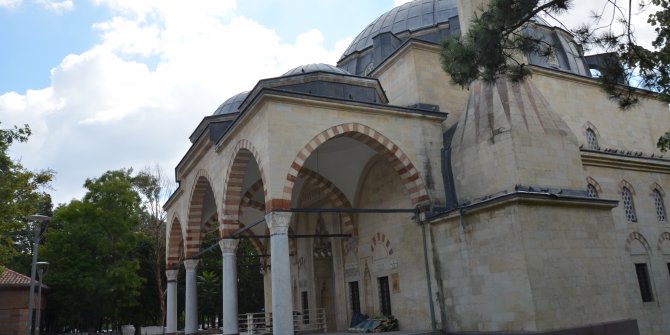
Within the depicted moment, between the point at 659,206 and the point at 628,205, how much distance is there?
112 centimetres

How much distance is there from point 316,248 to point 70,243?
9.66 meters

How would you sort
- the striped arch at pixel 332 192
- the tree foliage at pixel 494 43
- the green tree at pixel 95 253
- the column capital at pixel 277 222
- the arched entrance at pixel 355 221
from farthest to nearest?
the green tree at pixel 95 253 < the striped arch at pixel 332 192 < the arched entrance at pixel 355 221 < the column capital at pixel 277 222 < the tree foliage at pixel 494 43

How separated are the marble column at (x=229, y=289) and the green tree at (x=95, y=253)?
29.5ft

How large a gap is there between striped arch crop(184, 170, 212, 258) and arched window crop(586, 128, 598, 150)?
9.99m

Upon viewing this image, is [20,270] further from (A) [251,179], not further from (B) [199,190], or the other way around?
(A) [251,179]

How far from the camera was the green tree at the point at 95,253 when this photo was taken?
59.0ft

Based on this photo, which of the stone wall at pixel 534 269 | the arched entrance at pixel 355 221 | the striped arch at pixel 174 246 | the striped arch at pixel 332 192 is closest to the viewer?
the stone wall at pixel 534 269

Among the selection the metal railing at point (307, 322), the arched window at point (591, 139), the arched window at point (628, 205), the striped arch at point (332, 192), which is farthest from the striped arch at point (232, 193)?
the arched window at point (591, 139)

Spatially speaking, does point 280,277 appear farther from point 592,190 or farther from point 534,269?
point 592,190

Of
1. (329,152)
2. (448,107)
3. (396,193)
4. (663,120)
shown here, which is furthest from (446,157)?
(663,120)

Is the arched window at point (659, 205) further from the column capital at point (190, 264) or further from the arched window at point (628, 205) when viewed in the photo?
the column capital at point (190, 264)

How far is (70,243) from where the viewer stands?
715 inches

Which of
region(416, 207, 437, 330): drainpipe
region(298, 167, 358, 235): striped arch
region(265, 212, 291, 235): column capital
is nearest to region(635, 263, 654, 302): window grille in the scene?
region(416, 207, 437, 330): drainpipe

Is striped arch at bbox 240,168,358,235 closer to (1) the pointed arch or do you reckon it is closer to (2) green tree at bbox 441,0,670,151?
(1) the pointed arch
